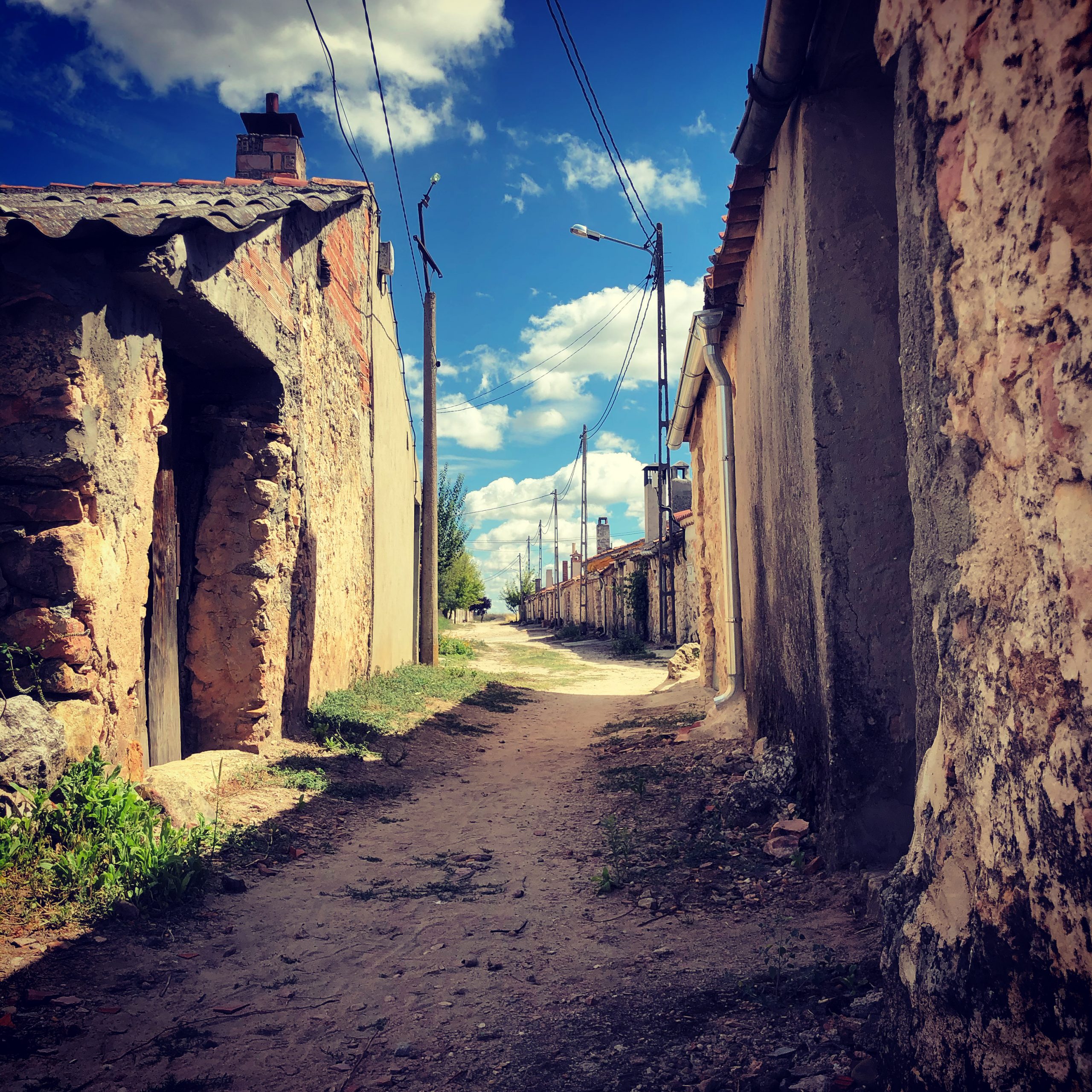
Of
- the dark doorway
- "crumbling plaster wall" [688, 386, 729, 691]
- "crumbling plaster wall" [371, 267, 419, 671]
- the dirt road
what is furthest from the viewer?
"crumbling plaster wall" [371, 267, 419, 671]

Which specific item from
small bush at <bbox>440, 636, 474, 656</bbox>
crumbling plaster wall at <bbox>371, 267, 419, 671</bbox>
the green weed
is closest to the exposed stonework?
the green weed

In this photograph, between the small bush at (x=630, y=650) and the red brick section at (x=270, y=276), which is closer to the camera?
the red brick section at (x=270, y=276)

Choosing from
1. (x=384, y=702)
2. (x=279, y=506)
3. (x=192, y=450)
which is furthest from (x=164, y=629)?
(x=384, y=702)

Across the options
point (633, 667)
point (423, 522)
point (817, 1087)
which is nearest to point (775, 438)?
point (817, 1087)

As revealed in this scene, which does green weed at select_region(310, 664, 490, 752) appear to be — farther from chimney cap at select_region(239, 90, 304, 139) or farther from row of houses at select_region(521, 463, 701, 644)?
chimney cap at select_region(239, 90, 304, 139)

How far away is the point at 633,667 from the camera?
1568cm

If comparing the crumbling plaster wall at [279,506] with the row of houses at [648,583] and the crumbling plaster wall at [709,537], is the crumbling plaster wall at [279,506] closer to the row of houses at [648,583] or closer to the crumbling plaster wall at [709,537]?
the crumbling plaster wall at [709,537]

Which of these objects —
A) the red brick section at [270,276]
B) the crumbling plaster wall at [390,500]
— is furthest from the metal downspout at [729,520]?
the crumbling plaster wall at [390,500]

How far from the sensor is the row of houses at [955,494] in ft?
Answer: 4.38

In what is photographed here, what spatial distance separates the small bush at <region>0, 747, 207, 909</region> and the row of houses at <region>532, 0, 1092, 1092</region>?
9.23ft

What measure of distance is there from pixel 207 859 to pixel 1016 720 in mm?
3486

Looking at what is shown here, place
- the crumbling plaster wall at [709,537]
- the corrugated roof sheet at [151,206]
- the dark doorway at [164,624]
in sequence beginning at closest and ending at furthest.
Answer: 1. the corrugated roof sheet at [151,206]
2. the dark doorway at [164,624]
3. the crumbling plaster wall at [709,537]

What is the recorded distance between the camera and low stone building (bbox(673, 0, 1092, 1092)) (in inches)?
52.5

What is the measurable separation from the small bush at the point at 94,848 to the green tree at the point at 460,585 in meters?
16.9
